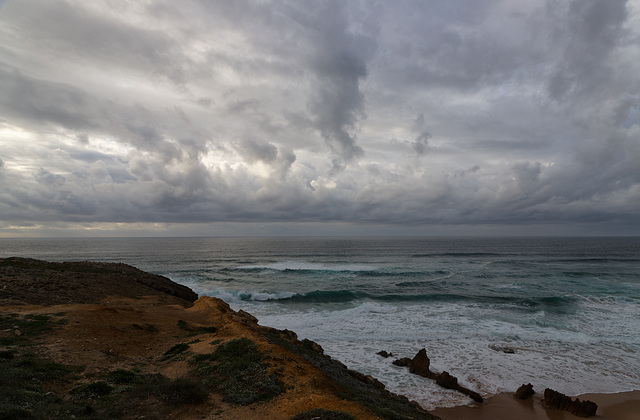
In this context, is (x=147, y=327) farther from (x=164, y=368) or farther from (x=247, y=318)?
(x=247, y=318)

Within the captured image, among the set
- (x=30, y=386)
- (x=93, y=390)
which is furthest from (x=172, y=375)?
(x=30, y=386)

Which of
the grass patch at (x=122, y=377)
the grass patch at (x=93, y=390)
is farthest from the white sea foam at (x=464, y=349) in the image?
the grass patch at (x=93, y=390)

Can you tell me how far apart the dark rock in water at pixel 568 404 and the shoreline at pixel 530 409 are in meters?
0.17

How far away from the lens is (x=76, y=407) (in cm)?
697

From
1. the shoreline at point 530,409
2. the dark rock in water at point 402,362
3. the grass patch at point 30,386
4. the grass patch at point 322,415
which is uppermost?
the grass patch at point 30,386

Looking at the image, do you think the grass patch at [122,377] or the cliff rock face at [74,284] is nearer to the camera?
the grass patch at [122,377]

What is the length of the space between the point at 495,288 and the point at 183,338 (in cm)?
3554

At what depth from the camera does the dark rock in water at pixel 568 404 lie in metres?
11.7

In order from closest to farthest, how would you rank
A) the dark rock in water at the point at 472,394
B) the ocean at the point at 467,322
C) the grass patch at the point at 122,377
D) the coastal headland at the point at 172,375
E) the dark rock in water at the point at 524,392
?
the coastal headland at the point at 172,375 < the grass patch at the point at 122,377 < the dark rock in water at the point at 472,394 < the dark rock in water at the point at 524,392 < the ocean at the point at 467,322

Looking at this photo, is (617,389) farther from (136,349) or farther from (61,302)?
(61,302)

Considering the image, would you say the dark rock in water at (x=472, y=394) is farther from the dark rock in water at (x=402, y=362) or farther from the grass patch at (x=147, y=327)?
the grass patch at (x=147, y=327)

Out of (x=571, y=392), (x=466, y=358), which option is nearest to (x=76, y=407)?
(x=466, y=358)

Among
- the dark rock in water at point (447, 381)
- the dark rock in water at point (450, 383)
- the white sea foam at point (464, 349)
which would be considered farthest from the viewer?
the white sea foam at point (464, 349)

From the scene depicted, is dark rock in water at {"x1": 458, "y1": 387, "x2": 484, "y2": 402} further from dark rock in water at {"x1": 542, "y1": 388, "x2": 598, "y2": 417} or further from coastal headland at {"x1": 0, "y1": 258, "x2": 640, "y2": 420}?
dark rock in water at {"x1": 542, "y1": 388, "x2": 598, "y2": 417}
